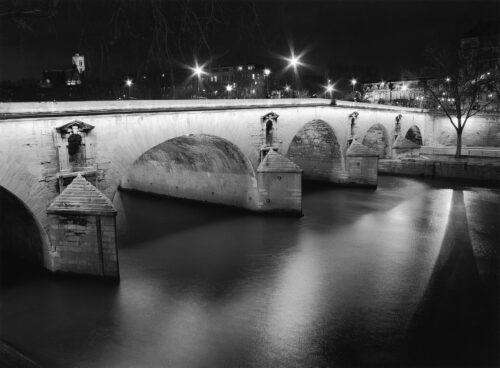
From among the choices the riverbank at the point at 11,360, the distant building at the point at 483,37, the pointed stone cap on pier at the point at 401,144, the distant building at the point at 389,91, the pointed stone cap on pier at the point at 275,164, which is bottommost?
the riverbank at the point at 11,360

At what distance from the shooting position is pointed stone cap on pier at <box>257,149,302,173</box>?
20.6 meters

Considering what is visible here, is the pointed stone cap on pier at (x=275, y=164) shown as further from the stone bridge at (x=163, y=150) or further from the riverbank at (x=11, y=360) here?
the riverbank at (x=11, y=360)

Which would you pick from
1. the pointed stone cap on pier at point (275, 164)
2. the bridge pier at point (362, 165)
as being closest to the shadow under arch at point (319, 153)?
the bridge pier at point (362, 165)

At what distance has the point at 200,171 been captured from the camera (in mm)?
23469

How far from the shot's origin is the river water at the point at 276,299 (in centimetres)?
952

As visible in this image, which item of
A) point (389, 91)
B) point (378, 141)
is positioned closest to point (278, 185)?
point (378, 141)

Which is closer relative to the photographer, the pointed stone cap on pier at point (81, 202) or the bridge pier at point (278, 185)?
the pointed stone cap on pier at point (81, 202)

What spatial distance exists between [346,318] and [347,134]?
20.5m

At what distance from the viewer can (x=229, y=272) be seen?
14.3 meters

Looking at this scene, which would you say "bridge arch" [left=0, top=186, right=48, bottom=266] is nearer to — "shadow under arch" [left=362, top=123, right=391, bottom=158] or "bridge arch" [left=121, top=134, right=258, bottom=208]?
"bridge arch" [left=121, top=134, right=258, bottom=208]

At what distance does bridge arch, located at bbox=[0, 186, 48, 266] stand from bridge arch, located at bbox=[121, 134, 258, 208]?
6.78m

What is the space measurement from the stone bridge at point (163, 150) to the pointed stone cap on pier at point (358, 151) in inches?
21.2

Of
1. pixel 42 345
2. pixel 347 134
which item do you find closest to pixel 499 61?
pixel 347 134

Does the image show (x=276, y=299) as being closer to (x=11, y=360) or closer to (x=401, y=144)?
(x=11, y=360)
